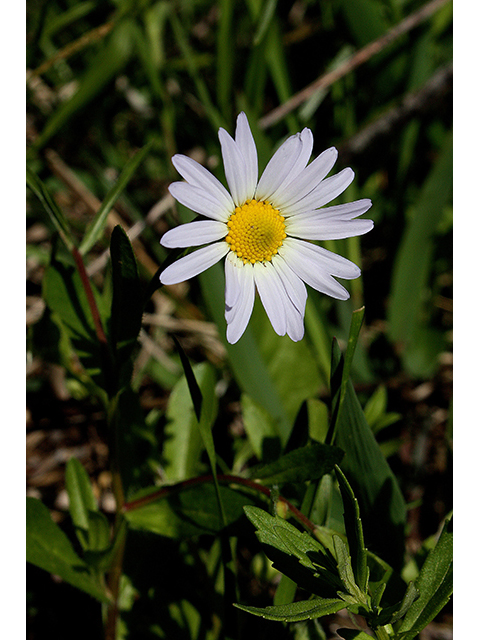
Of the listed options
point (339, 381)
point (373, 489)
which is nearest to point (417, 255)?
point (373, 489)

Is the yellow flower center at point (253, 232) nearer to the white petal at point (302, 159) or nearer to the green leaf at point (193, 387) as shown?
the white petal at point (302, 159)

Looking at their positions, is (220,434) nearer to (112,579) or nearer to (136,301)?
(112,579)

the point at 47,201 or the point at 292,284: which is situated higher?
the point at 47,201

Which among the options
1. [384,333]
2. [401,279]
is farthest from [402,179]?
[384,333]

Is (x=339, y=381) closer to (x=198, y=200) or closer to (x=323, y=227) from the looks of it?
(x=323, y=227)

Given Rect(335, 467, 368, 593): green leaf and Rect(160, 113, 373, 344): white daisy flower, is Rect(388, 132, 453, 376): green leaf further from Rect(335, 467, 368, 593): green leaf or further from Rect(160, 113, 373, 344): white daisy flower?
Rect(335, 467, 368, 593): green leaf

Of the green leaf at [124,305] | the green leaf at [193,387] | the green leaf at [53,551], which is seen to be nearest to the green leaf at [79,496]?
the green leaf at [53,551]
